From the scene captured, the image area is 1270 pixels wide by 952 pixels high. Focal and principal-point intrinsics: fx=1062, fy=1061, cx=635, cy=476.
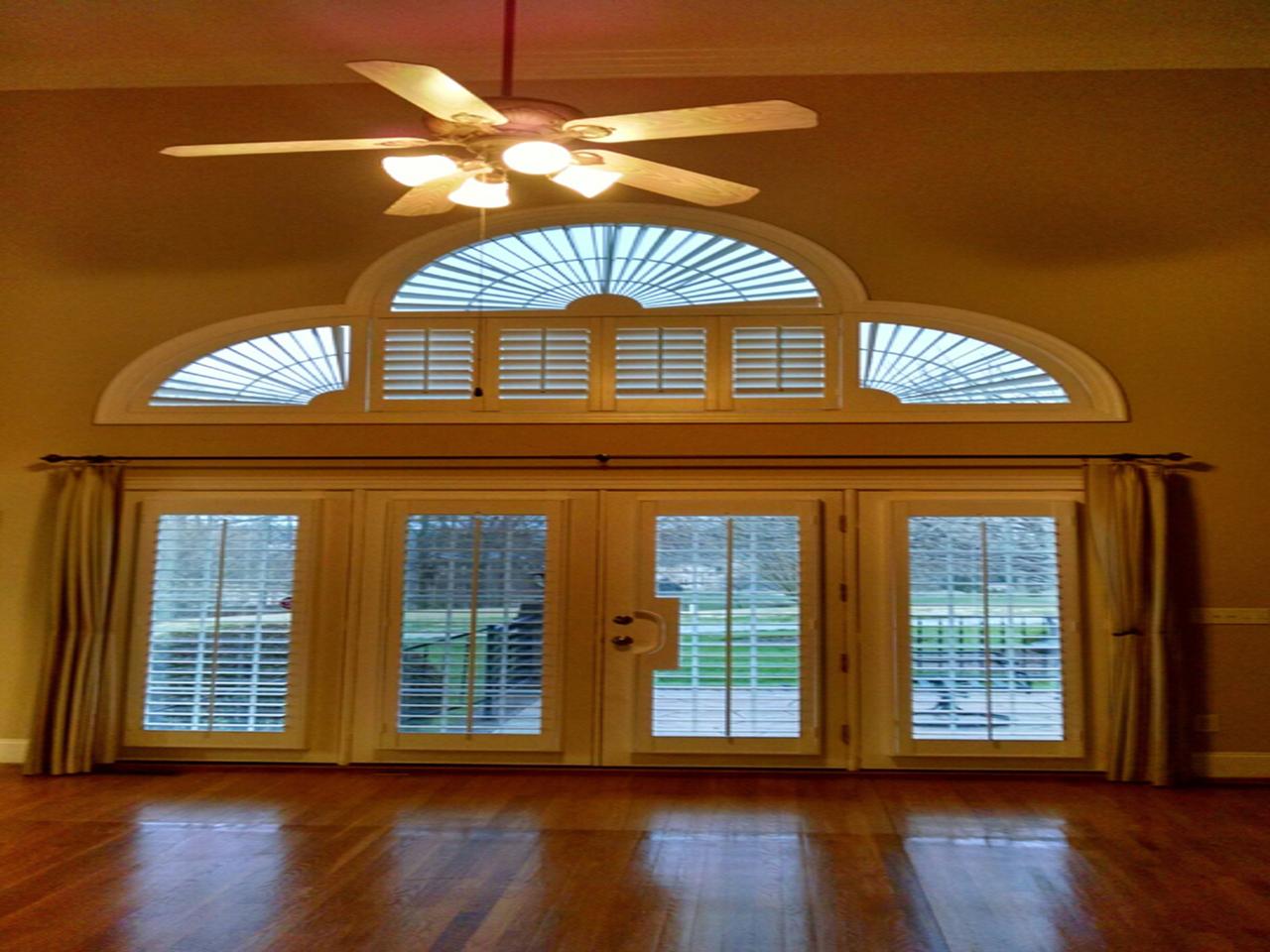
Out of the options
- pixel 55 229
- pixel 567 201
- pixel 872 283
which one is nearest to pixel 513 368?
pixel 567 201

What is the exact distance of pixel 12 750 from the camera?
588 cm

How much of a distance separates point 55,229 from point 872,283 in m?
4.53

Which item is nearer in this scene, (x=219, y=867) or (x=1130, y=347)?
(x=219, y=867)

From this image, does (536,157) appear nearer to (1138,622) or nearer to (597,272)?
(597,272)

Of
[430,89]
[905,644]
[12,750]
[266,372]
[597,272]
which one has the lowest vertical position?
[12,750]

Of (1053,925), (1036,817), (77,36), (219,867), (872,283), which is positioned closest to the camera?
(1053,925)

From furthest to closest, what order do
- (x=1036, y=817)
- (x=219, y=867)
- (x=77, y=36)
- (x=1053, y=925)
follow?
1. (x=77, y=36)
2. (x=1036, y=817)
3. (x=219, y=867)
4. (x=1053, y=925)

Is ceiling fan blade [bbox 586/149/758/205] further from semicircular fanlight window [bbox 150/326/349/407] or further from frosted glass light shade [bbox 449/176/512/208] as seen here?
Answer: semicircular fanlight window [bbox 150/326/349/407]

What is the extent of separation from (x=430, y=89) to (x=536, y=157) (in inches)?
13.8

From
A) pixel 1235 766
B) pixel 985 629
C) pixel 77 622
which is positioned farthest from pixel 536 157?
pixel 1235 766

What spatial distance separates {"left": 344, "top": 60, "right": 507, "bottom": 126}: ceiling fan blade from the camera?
2754 mm

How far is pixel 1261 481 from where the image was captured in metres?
5.61

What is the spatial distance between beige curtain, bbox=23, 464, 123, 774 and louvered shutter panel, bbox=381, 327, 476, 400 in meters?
1.62

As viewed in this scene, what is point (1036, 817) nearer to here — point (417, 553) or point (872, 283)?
point (872, 283)
